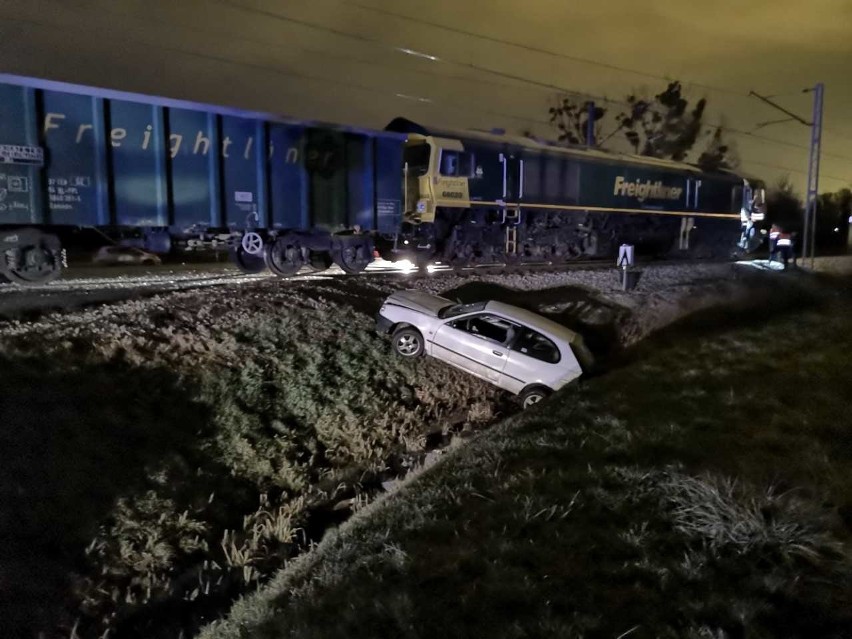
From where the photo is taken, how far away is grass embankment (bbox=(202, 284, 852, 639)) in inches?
152

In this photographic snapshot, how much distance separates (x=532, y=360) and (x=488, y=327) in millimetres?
858

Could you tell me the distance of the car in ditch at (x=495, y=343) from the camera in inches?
394

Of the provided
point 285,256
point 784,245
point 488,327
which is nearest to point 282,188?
point 285,256

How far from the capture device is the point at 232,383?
857 cm

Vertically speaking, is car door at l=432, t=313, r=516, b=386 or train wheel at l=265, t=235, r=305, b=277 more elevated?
train wheel at l=265, t=235, r=305, b=277

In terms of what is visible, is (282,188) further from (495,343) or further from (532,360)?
(532,360)

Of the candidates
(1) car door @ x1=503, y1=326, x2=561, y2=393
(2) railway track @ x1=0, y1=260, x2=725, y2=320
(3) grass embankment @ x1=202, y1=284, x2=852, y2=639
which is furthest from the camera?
(1) car door @ x1=503, y1=326, x2=561, y2=393

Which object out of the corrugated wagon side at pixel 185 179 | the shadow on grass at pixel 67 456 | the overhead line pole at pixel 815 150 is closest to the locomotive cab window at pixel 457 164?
the corrugated wagon side at pixel 185 179

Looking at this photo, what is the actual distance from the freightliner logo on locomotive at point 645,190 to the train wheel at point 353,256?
1005 centimetres

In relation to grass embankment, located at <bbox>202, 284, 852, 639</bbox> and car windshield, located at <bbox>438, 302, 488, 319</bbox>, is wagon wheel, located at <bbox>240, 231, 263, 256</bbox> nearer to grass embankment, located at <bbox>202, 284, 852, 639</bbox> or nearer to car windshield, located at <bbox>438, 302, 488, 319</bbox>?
car windshield, located at <bbox>438, 302, 488, 319</bbox>

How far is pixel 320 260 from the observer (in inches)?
615

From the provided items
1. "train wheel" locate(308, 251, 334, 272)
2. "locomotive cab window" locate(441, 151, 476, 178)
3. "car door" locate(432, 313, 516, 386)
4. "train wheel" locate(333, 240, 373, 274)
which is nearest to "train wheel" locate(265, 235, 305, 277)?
"train wheel" locate(308, 251, 334, 272)

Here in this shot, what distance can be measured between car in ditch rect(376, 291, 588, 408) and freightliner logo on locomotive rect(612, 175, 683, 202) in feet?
44.5

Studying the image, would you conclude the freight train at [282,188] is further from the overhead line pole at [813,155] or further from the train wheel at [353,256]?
the overhead line pole at [813,155]
